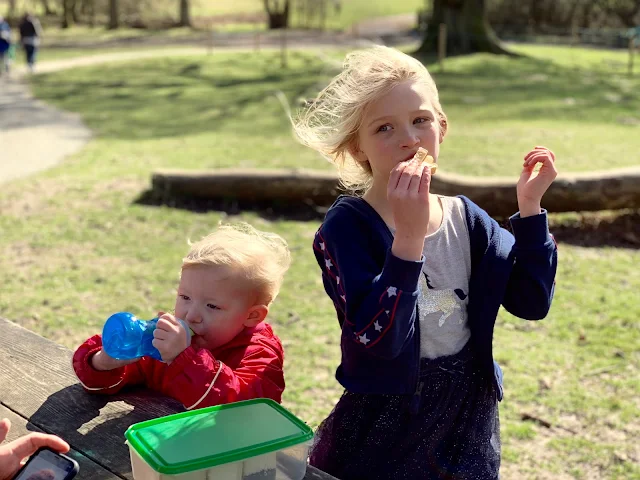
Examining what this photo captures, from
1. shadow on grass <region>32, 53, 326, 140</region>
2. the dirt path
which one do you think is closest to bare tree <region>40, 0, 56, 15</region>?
shadow on grass <region>32, 53, 326, 140</region>

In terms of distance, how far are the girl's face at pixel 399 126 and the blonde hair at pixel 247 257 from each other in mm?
450

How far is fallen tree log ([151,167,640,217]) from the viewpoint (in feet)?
20.8

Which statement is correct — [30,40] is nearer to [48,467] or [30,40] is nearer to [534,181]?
[534,181]

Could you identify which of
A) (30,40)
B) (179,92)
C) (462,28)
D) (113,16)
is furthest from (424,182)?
(113,16)

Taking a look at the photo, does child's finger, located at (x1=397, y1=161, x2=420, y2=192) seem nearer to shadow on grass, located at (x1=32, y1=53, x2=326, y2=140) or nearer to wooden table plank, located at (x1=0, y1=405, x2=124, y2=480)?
wooden table plank, located at (x1=0, y1=405, x2=124, y2=480)

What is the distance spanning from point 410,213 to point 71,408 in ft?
3.39

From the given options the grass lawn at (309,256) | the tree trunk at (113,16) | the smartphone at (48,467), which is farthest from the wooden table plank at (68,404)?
the tree trunk at (113,16)

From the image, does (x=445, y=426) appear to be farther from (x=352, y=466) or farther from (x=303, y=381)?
(x=303, y=381)

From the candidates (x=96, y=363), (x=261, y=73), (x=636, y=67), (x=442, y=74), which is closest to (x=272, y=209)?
(x=96, y=363)

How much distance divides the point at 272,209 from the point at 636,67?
14.8m

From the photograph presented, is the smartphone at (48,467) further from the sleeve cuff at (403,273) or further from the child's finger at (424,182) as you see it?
the child's finger at (424,182)

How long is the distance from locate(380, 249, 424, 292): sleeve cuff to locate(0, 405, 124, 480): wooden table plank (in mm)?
720

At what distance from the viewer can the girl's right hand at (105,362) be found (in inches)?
83.3

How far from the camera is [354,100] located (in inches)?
79.9
